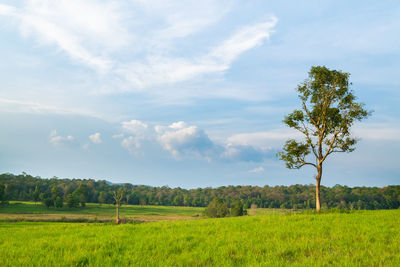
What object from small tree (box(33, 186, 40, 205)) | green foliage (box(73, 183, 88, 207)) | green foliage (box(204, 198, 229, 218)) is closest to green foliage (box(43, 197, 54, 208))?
green foliage (box(73, 183, 88, 207))

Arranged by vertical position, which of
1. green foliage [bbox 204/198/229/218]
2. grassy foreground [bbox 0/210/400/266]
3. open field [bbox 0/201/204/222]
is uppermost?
grassy foreground [bbox 0/210/400/266]

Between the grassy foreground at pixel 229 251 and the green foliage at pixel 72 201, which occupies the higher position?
the grassy foreground at pixel 229 251

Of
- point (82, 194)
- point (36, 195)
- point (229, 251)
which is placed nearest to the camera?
point (229, 251)

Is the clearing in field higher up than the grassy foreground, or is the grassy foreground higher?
the grassy foreground

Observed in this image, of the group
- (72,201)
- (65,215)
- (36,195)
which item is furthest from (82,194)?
(65,215)

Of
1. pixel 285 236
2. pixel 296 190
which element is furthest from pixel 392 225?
pixel 296 190

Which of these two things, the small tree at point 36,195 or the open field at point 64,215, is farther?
the small tree at point 36,195

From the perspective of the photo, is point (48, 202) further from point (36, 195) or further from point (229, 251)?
point (229, 251)

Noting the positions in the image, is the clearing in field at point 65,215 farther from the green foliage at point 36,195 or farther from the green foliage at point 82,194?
the green foliage at point 36,195

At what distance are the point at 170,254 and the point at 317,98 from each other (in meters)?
31.2

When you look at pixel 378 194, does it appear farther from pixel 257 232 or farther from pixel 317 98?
pixel 257 232

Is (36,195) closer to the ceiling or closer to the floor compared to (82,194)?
closer to the floor

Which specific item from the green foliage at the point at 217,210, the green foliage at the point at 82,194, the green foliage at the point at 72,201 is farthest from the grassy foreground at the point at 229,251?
the green foliage at the point at 82,194

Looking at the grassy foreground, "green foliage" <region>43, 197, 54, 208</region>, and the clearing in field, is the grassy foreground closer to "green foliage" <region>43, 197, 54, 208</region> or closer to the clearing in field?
the clearing in field
